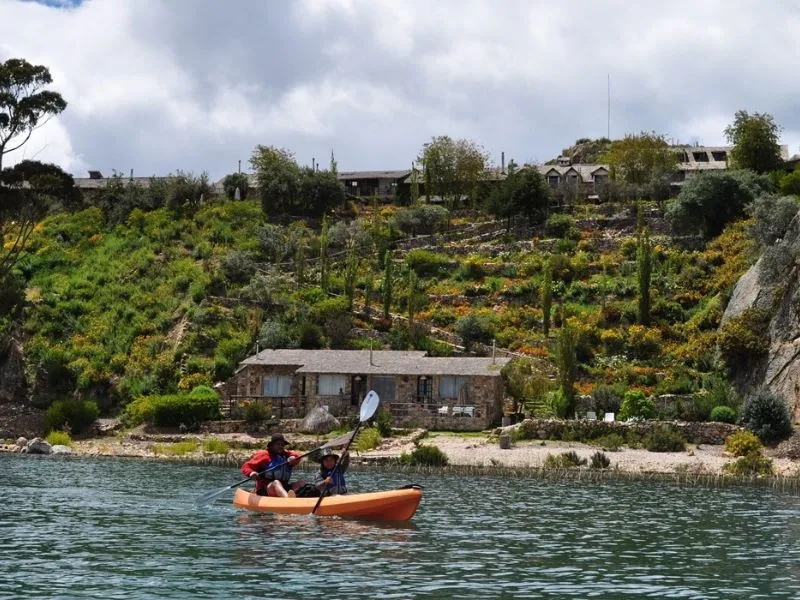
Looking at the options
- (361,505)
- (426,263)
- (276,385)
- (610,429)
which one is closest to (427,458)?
(610,429)

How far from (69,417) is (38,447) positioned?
558 centimetres

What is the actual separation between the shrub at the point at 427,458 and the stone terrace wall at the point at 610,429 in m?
7.16

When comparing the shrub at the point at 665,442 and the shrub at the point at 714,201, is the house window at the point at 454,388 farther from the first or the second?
the shrub at the point at 714,201

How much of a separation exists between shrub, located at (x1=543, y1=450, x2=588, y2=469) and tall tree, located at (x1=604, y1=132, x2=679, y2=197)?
54.3 m

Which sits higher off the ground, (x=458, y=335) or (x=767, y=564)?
(x=458, y=335)

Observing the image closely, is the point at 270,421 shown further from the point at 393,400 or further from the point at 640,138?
the point at 640,138

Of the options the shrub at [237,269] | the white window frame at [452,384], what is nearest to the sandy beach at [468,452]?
the white window frame at [452,384]

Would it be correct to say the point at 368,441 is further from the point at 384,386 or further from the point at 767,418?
the point at 767,418

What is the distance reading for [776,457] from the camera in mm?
45375

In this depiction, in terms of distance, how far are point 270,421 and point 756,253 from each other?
30.8 m

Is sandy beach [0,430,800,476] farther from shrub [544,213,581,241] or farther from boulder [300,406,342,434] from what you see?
shrub [544,213,581,241]

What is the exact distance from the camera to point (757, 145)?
91938 mm

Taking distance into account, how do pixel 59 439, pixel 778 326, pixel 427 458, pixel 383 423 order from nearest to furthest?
pixel 427 458 < pixel 383 423 < pixel 59 439 < pixel 778 326

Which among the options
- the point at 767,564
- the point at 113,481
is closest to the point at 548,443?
the point at 113,481
